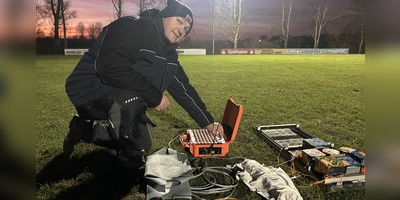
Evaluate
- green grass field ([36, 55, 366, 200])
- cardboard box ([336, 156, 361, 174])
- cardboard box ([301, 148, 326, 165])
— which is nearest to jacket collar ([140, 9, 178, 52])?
green grass field ([36, 55, 366, 200])

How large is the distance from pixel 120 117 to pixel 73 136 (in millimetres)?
767

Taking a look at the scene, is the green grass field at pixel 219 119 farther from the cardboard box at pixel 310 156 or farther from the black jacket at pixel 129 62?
the black jacket at pixel 129 62

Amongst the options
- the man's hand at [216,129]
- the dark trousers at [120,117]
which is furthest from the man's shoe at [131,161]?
the man's hand at [216,129]

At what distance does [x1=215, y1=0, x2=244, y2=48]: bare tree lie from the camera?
3297mm

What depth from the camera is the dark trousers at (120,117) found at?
2652 mm

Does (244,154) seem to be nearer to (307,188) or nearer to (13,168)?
(307,188)

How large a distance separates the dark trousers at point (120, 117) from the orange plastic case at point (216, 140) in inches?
24.0

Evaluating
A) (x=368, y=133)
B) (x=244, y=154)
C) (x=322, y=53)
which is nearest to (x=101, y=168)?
(x=244, y=154)

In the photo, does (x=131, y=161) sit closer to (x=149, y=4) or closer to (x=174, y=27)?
(x=174, y=27)

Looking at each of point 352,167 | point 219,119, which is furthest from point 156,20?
point 219,119

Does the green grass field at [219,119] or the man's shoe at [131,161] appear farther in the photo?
the man's shoe at [131,161]

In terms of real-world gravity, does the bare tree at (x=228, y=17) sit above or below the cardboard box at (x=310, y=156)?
above

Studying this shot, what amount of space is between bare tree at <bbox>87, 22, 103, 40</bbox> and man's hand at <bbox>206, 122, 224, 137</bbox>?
1529 millimetres

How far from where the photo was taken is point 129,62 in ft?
8.30
